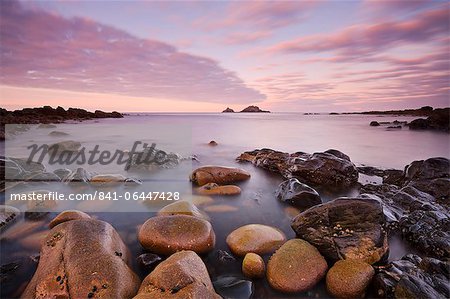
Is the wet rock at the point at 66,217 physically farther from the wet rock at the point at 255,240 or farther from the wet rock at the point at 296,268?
the wet rock at the point at 296,268

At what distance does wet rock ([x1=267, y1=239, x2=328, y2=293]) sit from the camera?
13.6 ft

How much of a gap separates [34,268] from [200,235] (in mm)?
2858

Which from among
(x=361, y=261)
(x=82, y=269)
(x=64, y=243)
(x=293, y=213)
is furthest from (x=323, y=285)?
(x=64, y=243)

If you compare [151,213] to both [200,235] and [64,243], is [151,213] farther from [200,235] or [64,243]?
[64,243]

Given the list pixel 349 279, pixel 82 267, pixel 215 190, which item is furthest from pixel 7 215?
pixel 349 279

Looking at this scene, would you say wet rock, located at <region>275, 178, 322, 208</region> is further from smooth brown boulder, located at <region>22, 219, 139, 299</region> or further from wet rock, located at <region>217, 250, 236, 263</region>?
smooth brown boulder, located at <region>22, 219, 139, 299</region>

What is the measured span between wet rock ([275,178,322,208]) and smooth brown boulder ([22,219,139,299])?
4420 millimetres

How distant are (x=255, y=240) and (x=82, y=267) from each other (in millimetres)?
2915

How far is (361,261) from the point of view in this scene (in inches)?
174

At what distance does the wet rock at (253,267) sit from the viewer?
14.5ft

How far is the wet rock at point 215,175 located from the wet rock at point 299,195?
219 cm

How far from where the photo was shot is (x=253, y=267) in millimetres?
4414

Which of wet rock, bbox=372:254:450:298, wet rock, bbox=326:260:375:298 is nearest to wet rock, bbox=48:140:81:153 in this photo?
wet rock, bbox=326:260:375:298

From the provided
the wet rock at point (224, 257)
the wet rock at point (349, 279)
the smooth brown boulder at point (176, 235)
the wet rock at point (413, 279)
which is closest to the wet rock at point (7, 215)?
the smooth brown boulder at point (176, 235)
